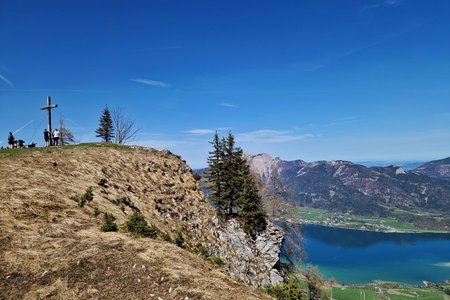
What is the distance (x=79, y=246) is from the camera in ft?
50.2

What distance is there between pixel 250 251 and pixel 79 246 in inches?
1288

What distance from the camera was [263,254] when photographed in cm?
4647

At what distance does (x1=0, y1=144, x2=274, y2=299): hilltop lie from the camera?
1238 centimetres

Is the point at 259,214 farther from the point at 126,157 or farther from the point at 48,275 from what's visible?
the point at 48,275

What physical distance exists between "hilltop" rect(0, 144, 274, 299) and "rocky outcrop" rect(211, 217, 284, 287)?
7423 millimetres

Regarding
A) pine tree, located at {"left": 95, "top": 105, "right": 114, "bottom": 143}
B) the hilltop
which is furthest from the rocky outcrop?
pine tree, located at {"left": 95, "top": 105, "right": 114, "bottom": 143}

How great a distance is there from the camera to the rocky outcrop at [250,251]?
39.5 m

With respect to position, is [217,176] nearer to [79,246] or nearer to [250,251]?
[250,251]

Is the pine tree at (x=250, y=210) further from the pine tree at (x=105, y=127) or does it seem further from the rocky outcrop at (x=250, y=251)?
the pine tree at (x=105, y=127)

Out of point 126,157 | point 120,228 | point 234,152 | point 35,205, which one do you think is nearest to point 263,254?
point 234,152

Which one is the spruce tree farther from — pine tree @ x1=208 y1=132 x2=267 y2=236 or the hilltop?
the hilltop

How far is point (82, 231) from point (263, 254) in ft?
112

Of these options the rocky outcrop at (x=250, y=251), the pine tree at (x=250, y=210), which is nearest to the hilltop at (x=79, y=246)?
the rocky outcrop at (x=250, y=251)

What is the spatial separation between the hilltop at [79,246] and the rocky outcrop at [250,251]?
7423 millimetres
